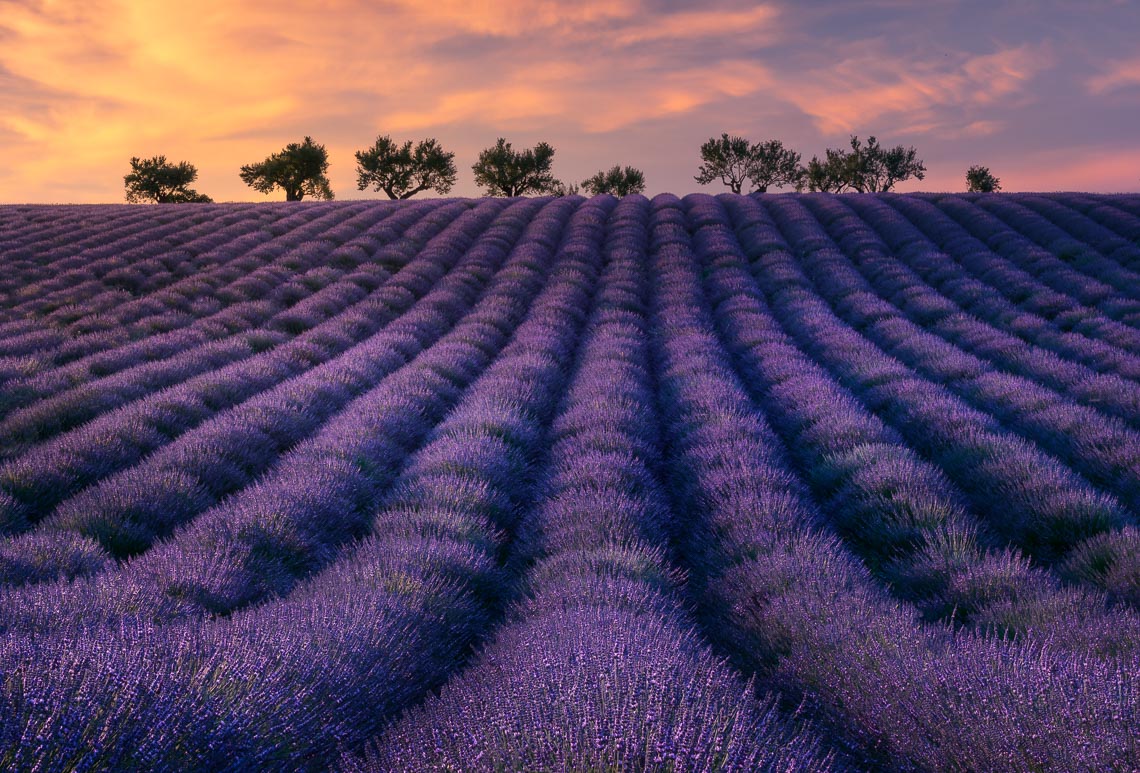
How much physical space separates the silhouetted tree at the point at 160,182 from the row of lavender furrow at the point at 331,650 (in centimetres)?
5110

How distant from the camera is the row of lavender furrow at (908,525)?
294cm

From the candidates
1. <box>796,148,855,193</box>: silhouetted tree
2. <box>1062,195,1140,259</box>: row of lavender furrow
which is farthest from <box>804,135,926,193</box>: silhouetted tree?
<box>1062,195,1140,259</box>: row of lavender furrow

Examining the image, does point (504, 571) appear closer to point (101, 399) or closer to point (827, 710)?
point (827, 710)

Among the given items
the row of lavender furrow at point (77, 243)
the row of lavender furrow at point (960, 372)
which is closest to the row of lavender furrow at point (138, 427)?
the row of lavender furrow at point (77, 243)

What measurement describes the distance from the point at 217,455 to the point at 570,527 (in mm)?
2843

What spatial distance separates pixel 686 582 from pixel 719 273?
1042 cm

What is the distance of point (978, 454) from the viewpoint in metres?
5.20

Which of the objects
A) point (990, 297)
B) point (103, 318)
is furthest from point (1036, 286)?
point (103, 318)

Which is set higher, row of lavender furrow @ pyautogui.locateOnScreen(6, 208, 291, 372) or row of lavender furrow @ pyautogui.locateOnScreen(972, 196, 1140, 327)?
row of lavender furrow @ pyautogui.locateOnScreen(972, 196, 1140, 327)

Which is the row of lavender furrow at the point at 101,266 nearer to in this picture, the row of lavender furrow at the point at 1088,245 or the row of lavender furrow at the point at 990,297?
the row of lavender furrow at the point at 990,297

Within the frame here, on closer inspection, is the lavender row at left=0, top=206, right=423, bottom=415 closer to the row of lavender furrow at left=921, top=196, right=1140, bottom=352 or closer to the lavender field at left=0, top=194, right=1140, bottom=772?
the lavender field at left=0, top=194, right=1140, bottom=772

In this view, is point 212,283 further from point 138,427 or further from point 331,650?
point 331,650

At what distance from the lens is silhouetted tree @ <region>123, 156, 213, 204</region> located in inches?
1916

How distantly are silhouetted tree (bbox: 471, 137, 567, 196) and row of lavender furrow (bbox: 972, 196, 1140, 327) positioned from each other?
31.7 metres
